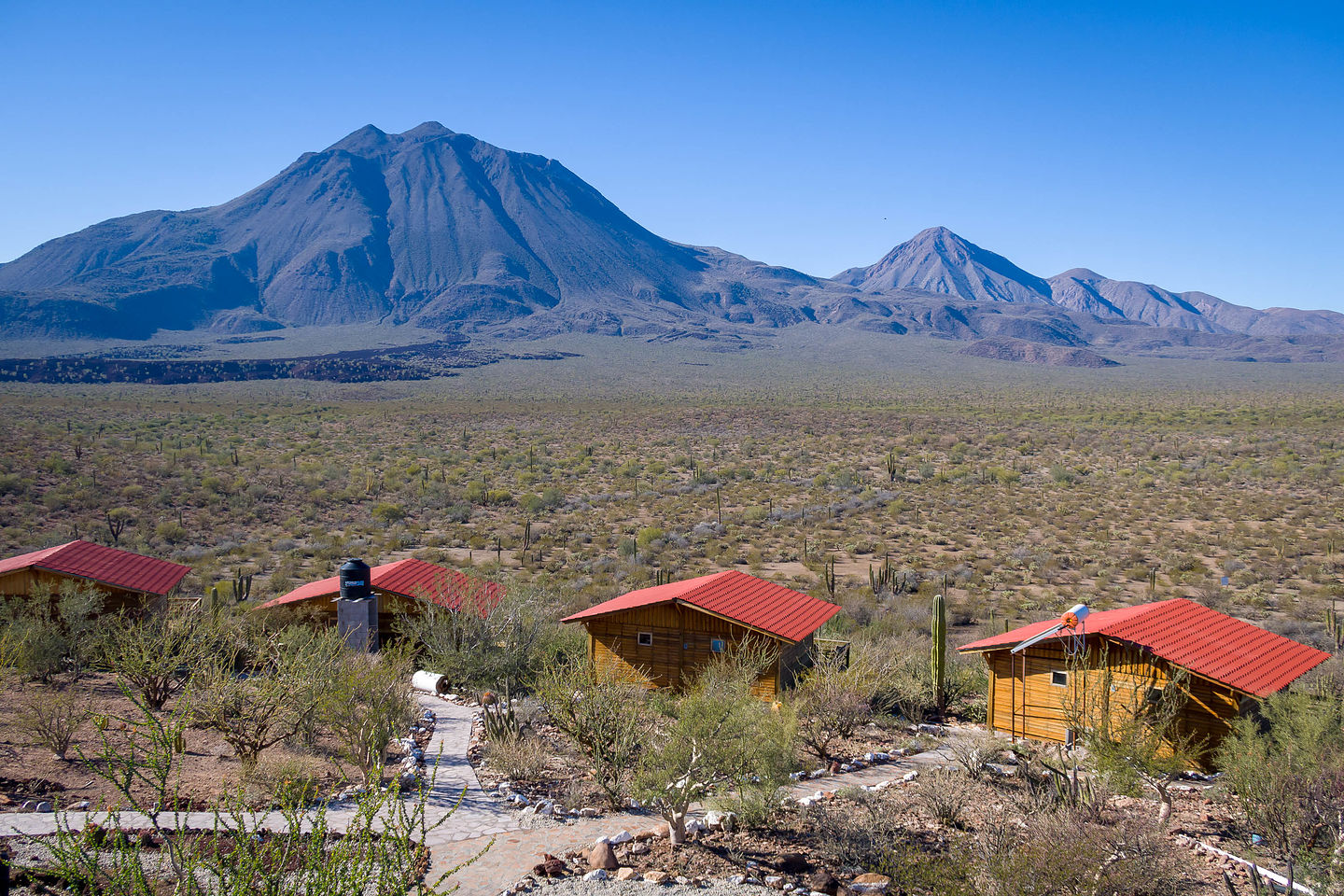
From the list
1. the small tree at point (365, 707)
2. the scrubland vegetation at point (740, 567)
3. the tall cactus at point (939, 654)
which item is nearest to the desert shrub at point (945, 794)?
the scrubland vegetation at point (740, 567)

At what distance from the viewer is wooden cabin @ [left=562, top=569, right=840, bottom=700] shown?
1608 centimetres

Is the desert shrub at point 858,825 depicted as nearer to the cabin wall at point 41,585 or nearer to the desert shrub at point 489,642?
the desert shrub at point 489,642

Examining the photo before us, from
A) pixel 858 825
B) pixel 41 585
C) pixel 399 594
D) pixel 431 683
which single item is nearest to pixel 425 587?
pixel 399 594

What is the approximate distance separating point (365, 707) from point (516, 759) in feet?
8.63

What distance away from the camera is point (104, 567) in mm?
17734

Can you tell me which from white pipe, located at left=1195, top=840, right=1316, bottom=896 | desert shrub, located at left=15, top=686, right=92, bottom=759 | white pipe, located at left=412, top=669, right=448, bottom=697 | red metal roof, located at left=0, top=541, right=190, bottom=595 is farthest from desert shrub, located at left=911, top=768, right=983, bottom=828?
red metal roof, located at left=0, top=541, right=190, bottom=595

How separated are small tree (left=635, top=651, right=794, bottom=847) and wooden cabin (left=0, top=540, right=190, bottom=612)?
11339 millimetres

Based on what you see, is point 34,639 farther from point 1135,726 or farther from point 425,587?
point 1135,726

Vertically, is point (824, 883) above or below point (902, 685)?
above

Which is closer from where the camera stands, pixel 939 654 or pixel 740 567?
pixel 939 654

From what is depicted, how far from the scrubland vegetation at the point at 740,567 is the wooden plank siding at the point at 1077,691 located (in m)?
0.57

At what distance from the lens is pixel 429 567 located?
767 inches

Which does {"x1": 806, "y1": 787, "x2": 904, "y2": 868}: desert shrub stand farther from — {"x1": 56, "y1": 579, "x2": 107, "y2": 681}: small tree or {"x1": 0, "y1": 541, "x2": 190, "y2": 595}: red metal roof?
{"x1": 0, "y1": 541, "x2": 190, "y2": 595}: red metal roof

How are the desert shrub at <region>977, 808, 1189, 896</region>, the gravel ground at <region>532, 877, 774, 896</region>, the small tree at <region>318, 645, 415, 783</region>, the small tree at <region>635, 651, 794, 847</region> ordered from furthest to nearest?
the small tree at <region>318, 645, 415, 783</region> < the small tree at <region>635, 651, 794, 847</region> < the gravel ground at <region>532, 877, 774, 896</region> < the desert shrub at <region>977, 808, 1189, 896</region>
